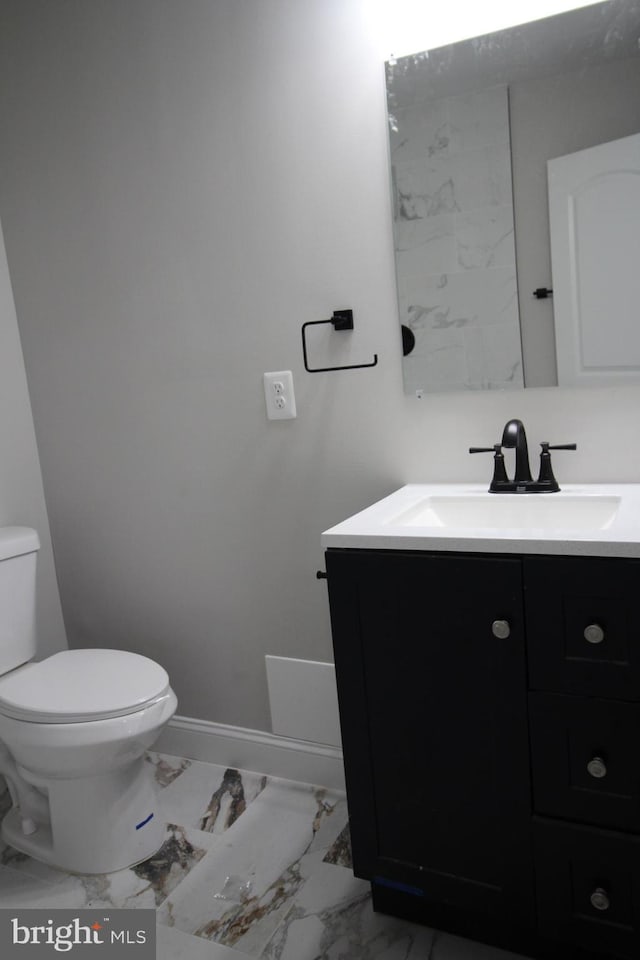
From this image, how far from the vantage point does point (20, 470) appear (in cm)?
221

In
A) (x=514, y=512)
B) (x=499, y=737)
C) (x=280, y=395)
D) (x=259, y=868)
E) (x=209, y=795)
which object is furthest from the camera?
(x=209, y=795)

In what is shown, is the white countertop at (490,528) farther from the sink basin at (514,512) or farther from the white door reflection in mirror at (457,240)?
the white door reflection in mirror at (457,240)

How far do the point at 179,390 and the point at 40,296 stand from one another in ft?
1.82

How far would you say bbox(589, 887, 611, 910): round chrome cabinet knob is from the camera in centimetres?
120

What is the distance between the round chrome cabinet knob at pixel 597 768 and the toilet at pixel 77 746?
938 mm

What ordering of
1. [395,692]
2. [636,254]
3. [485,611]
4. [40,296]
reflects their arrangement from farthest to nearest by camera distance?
[40,296], [636,254], [395,692], [485,611]

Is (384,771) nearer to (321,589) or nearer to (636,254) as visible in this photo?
(321,589)

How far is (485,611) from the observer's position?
1.21m

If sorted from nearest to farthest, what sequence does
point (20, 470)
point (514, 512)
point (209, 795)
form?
point (514, 512) < point (209, 795) < point (20, 470)

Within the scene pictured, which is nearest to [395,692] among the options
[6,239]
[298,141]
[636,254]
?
[636,254]

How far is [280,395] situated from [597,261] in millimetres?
798

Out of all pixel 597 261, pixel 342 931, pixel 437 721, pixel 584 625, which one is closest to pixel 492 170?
pixel 597 261

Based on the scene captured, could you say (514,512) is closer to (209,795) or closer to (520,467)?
(520,467)

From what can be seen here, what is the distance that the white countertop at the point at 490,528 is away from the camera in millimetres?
1136
